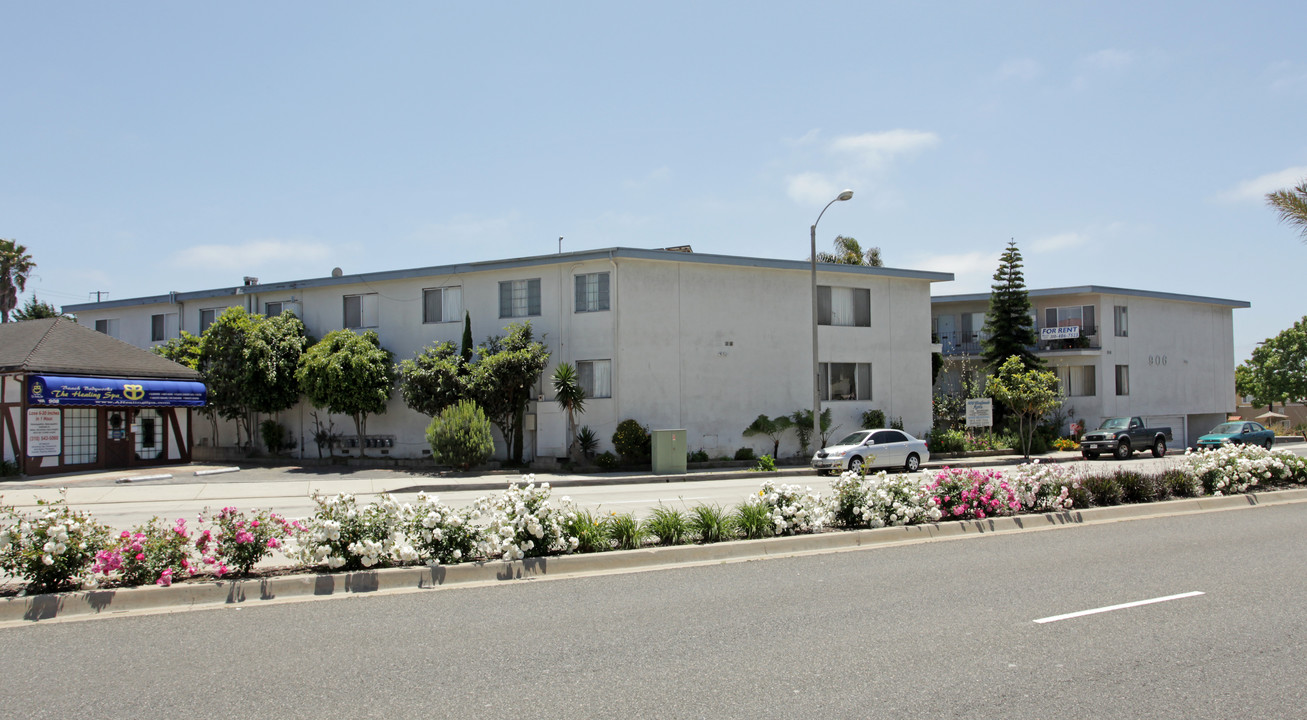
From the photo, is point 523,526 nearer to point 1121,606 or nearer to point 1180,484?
point 1121,606

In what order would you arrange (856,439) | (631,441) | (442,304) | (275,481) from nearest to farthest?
(275,481) → (856,439) → (631,441) → (442,304)

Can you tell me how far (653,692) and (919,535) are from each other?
7034 mm

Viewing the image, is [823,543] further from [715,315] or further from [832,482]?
[715,315]

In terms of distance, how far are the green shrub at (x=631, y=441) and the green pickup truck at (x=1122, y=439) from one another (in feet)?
59.3

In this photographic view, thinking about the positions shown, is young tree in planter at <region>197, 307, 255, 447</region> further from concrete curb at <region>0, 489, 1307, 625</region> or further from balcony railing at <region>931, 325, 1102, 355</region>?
balcony railing at <region>931, 325, 1102, 355</region>

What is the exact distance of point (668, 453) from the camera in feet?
87.5

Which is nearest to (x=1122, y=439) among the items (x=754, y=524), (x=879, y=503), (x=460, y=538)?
(x=879, y=503)

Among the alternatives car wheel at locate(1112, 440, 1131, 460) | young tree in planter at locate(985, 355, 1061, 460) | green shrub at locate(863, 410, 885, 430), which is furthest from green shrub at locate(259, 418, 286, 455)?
car wheel at locate(1112, 440, 1131, 460)

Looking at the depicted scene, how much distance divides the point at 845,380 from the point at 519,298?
12.5m

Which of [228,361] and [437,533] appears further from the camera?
[228,361]

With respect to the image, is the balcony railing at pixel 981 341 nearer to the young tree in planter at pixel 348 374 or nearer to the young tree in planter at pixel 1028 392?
the young tree in planter at pixel 1028 392

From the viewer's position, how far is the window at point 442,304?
101 ft

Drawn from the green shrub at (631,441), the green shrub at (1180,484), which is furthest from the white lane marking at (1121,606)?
the green shrub at (631,441)

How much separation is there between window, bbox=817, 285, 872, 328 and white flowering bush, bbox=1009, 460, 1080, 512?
19.0 meters
